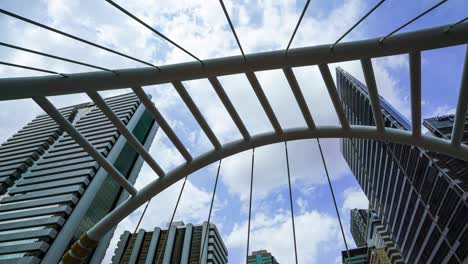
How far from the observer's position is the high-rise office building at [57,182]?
68062 mm

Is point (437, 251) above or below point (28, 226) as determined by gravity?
below

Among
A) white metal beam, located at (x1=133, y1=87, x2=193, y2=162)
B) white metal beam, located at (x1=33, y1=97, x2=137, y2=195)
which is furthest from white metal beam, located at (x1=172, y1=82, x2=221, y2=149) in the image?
white metal beam, located at (x1=33, y1=97, x2=137, y2=195)

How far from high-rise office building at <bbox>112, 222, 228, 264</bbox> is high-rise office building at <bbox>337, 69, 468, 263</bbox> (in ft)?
173

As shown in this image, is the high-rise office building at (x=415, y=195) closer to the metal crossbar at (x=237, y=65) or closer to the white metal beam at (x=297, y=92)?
the white metal beam at (x=297, y=92)

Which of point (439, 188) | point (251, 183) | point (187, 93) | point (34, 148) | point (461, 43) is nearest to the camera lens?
point (461, 43)

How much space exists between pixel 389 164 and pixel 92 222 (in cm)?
7807

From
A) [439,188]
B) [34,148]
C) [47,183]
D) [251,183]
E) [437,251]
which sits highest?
[34,148]

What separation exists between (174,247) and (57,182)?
41007 mm

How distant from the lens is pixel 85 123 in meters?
104

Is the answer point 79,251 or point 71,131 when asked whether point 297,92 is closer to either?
point 71,131

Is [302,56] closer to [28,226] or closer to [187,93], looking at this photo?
[187,93]

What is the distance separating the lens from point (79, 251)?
820 centimetres

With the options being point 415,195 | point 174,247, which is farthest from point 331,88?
point 174,247

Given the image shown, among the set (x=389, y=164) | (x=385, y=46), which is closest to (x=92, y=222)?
(x=389, y=164)
